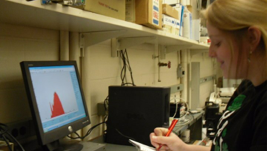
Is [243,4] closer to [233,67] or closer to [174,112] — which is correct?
[233,67]

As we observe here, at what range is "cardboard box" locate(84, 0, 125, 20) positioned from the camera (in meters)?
0.95

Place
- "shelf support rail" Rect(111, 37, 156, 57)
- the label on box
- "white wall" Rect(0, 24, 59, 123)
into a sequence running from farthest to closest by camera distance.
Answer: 1. "shelf support rail" Rect(111, 37, 156, 57)
2. the label on box
3. "white wall" Rect(0, 24, 59, 123)

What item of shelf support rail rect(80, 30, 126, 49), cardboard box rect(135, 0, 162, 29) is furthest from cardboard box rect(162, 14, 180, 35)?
shelf support rail rect(80, 30, 126, 49)

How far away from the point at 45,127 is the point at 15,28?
1.49ft

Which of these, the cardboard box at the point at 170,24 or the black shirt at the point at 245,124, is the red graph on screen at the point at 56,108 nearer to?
the black shirt at the point at 245,124

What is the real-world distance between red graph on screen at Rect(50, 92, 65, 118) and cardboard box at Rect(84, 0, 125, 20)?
0.37 meters

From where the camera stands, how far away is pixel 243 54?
713mm

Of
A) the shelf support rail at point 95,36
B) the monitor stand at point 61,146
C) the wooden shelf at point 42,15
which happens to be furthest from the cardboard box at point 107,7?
the monitor stand at point 61,146

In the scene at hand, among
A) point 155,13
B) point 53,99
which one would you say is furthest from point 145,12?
point 53,99

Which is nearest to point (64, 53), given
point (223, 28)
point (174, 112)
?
point (223, 28)

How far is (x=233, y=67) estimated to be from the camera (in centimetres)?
73

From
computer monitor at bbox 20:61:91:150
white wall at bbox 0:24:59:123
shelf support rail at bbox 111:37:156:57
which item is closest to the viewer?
computer monitor at bbox 20:61:91:150

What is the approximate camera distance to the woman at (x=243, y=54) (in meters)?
0.68

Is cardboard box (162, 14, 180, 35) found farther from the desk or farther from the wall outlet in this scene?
the wall outlet
